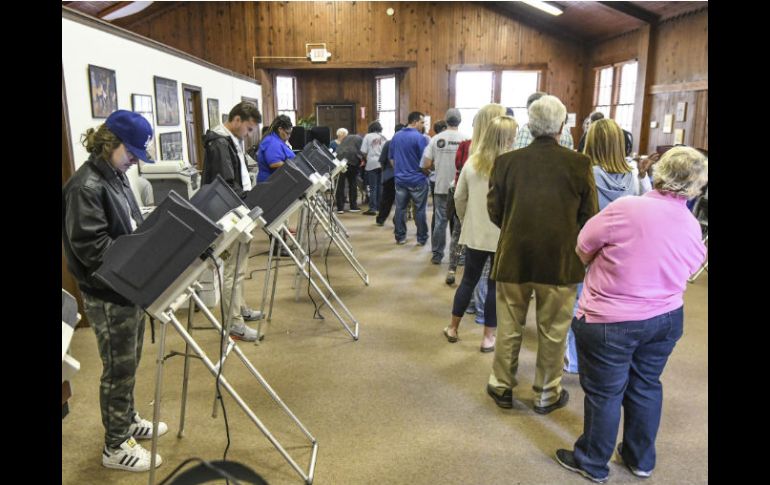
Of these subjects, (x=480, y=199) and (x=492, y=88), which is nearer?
(x=480, y=199)

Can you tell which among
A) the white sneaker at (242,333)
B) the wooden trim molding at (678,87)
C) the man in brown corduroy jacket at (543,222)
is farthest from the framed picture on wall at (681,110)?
the white sneaker at (242,333)

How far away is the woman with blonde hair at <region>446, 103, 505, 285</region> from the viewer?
299cm

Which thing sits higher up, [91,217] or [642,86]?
[642,86]

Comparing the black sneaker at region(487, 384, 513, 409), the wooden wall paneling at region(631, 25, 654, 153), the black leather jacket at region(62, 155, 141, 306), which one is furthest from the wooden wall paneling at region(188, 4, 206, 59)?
the black sneaker at region(487, 384, 513, 409)

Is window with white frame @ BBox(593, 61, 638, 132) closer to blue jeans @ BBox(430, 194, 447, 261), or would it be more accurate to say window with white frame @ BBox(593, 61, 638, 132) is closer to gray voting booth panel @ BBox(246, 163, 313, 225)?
blue jeans @ BBox(430, 194, 447, 261)

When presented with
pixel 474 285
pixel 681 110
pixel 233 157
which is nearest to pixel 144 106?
pixel 233 157

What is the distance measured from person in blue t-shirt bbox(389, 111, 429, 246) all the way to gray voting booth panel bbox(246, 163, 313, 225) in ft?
9.62

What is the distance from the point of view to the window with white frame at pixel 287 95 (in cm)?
1225

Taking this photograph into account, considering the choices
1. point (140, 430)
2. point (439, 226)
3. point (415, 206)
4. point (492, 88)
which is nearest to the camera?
point (140, 430)

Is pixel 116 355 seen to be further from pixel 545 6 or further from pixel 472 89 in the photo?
pixel 472 89

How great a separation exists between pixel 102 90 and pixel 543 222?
11.8ft

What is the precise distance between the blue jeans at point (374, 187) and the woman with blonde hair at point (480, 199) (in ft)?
17.7

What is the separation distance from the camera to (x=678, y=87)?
Result: 768 cm
